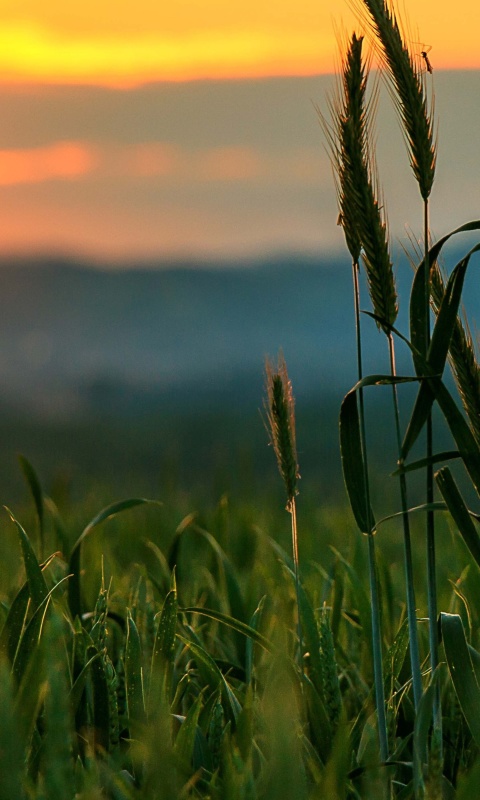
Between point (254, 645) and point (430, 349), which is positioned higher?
point (430, 349)

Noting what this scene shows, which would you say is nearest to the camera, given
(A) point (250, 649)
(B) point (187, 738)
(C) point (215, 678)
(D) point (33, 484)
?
(B) point (187, 738)

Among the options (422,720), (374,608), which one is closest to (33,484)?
(374,608)

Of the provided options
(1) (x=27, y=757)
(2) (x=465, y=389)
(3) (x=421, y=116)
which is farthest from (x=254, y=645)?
(3) (x=421, y=116)

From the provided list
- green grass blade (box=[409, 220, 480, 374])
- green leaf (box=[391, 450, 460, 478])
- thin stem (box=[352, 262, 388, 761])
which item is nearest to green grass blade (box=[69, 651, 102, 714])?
thin stem (box=[352, 262, 388, 761])

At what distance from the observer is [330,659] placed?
1430 millimetres

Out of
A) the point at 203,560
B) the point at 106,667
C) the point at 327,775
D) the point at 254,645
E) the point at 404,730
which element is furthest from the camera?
the point at 203,560

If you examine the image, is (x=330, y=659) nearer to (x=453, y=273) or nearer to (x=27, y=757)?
(x=27, y=757)

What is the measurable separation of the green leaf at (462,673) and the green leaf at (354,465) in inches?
7.0

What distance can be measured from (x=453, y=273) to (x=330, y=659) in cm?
65

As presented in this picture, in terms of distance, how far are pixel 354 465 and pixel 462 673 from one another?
32 centimetres

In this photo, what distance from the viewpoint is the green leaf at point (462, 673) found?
119cm

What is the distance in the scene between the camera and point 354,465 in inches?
48.4

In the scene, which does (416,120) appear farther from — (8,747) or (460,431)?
(8,747)

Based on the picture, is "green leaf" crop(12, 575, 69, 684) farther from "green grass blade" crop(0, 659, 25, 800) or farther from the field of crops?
"green grass blade" crop(0, 659, 25, 800)
